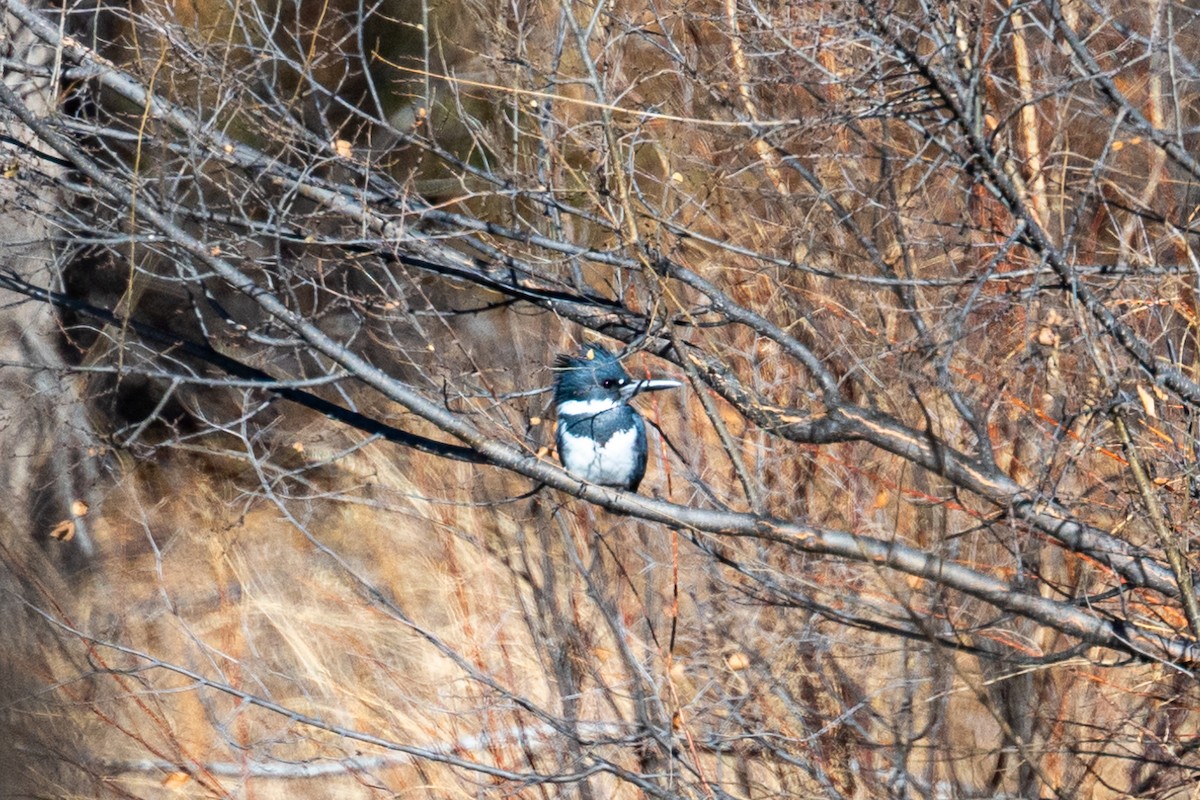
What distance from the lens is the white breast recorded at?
4020 millimetres

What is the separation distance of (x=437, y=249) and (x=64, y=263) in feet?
4.83

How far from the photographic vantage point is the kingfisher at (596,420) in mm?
3979

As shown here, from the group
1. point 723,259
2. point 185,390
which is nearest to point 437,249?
point 723,259

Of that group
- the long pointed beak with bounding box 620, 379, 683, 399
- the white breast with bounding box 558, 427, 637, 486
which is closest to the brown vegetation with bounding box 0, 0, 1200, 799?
the long pointed beak with bounding box 620, 379, 683, 399

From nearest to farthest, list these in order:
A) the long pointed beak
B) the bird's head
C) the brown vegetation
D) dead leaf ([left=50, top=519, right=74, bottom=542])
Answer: the brown vegetation → the long pointed beak → the bird's head → dead leaf ([left=50, top=519, right=74, bottom=542])

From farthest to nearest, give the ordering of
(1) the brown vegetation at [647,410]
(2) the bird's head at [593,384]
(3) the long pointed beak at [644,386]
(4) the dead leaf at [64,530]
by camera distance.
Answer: (4) the dead leaf at [64,530]
(2) the bird's head at [593,384]
(3) the long pointed beak at [644,386]
(1) the brown vegetation at [647,410]

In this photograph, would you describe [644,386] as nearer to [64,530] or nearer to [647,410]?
Answer: [647,410]

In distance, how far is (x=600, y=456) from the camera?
402cm

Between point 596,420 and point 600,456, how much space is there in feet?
0.40

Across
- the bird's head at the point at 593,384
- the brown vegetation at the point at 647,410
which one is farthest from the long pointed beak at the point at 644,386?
the brown vegetation at the point at 647,410

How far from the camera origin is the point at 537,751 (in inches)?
184

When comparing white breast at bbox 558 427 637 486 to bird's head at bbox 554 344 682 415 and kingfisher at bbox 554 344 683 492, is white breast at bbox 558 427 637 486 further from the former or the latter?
bird's head at bbox 554 344 682 415

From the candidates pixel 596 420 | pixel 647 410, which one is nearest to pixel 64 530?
pixel 596 420

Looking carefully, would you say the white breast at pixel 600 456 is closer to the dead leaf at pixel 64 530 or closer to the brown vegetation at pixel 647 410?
the brown vegetation at pixel 647 410
